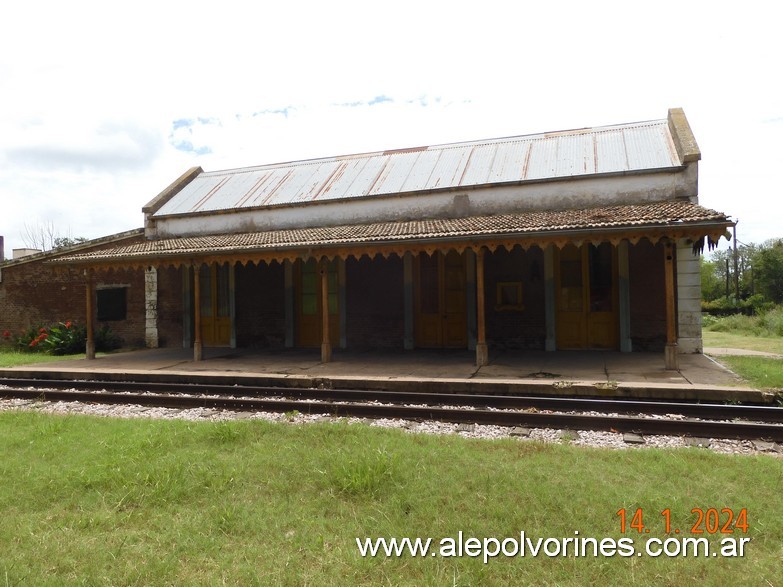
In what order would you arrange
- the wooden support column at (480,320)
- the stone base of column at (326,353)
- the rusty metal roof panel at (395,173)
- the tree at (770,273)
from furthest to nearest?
the tree at (770,273)
the rusty metal roof panel at (395,173)
the stone base of column at (326,353)
the wooden support column at (480,320)

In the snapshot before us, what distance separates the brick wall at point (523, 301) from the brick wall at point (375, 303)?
7.17 feet

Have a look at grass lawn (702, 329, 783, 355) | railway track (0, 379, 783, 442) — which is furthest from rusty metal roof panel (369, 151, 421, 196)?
grass lawn (702, 329, 783, 355)

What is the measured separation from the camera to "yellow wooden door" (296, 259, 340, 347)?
13109 millimetres

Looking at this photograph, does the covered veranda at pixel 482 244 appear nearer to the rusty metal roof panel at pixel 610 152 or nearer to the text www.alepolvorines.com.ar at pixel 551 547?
the rusty metal roof panel at pixel 610 152

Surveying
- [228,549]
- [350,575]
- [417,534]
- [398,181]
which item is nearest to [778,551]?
[417,534]

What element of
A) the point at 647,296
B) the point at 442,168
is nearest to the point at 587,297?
the point at 647,296

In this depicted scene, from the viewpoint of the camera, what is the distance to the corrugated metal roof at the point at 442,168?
11.8m

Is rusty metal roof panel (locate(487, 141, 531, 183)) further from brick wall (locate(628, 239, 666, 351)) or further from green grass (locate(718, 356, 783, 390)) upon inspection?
green grass (locate(718, 356, 783, 390))

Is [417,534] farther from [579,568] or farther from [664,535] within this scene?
[664,535]

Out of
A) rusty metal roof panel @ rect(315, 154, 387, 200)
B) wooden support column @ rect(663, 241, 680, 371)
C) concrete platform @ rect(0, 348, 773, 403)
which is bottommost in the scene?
concrete platform @ rect(0, 348, 773, 403)

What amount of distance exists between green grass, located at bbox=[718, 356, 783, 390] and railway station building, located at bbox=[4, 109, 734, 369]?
869 mm

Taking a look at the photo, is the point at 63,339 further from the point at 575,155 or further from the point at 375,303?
the point at 575,155

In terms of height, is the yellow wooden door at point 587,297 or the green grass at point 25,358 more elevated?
the yellow wooden door at point 587,297

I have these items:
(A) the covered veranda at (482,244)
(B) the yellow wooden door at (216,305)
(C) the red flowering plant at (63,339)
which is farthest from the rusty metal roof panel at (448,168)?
(C) the red flowering plant at (63,339)
